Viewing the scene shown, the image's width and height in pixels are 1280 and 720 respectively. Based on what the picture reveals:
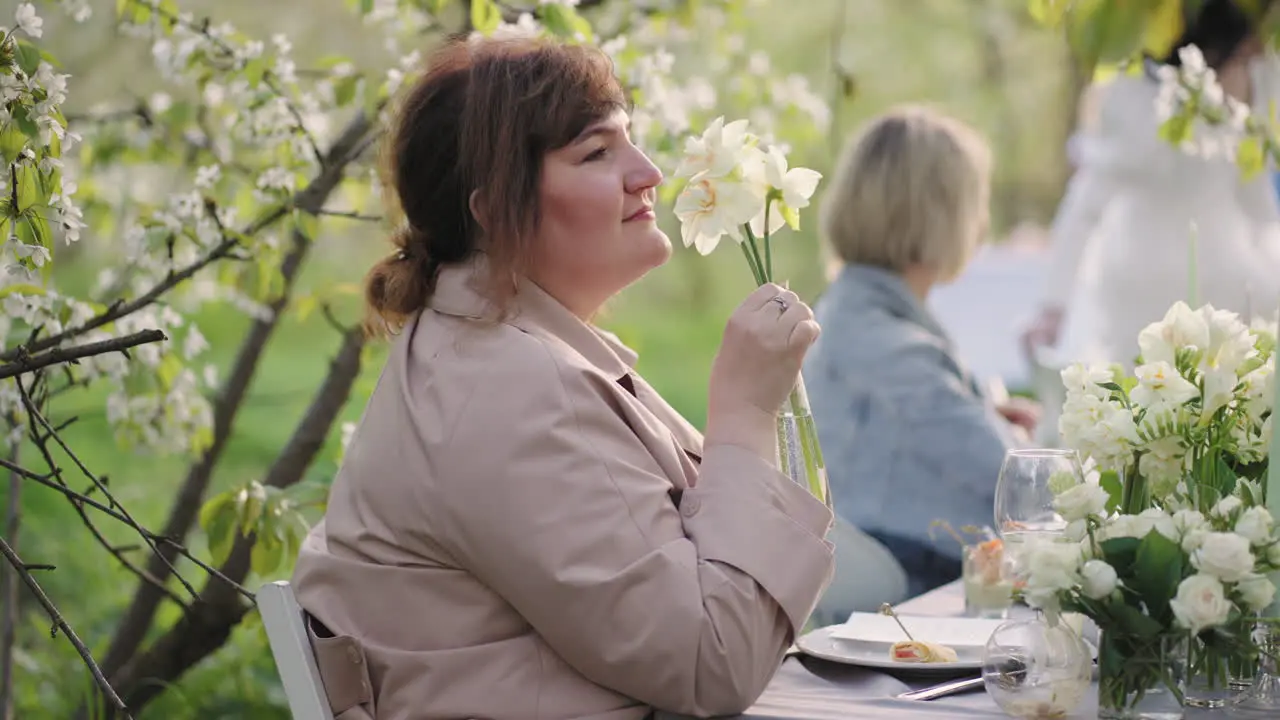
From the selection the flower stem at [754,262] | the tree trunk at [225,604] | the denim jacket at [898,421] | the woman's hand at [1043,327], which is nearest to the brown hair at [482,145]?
the flower stem at [754,262]

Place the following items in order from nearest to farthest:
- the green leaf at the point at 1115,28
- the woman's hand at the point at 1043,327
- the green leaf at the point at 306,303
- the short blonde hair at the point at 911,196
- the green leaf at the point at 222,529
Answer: the green leaf at the point at 1115,28
the green leaf at the point at 222,529
the green leaf at the point at 306,303
the short blonde hair at the point at 911,196
the woman's hand at the point at 1043,327

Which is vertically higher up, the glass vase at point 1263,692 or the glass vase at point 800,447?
the glass vase at point 800,447

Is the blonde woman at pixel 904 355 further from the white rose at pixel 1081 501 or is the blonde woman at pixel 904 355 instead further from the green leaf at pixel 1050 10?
the white rose at pixel 1081 501

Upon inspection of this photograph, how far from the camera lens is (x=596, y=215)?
1.90 m

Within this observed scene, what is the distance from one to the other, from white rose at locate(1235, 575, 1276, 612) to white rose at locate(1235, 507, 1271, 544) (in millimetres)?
39

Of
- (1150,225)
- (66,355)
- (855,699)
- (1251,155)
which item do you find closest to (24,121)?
(66,355)

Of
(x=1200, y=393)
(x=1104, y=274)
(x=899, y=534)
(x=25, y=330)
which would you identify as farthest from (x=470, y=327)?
(x=1104, y=274)

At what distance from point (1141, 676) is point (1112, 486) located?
13.7 inches

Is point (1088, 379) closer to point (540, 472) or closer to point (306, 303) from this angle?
point (540, 472)

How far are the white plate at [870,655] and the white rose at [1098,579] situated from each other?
13.3 inches

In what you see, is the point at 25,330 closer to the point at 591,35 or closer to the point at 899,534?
the point at 591,35

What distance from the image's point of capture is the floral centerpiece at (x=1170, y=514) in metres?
1.49

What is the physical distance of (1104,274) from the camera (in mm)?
4953

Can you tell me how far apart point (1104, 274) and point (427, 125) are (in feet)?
11.4
